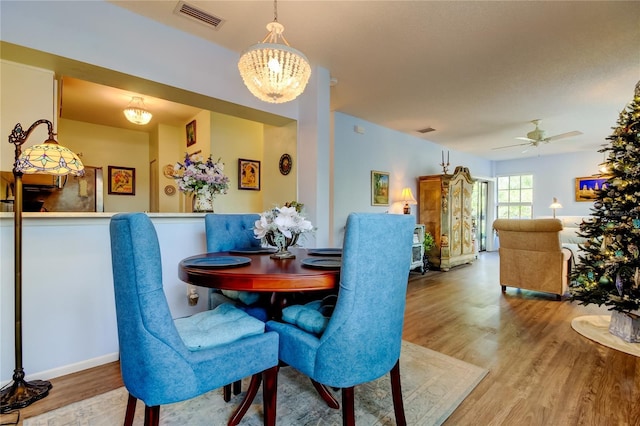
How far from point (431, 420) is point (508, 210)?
28.0 feet

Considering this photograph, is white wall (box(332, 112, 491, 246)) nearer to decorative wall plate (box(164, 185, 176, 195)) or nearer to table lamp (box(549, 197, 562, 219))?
decorative wall plate (box(164, 185, 176, 195))

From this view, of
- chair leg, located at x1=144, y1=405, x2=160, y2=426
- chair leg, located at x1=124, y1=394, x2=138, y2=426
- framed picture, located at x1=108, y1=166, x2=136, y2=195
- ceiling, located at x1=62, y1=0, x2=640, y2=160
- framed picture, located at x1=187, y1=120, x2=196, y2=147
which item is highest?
ceiling, located at x1=62, y1=0, x2=640, y2=160

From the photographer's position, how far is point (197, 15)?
2281mm

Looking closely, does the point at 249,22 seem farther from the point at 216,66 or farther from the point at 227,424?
the point at 227,424

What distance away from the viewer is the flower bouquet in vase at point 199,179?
2.58m

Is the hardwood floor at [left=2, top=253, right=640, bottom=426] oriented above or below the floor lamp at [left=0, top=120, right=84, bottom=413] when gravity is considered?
below

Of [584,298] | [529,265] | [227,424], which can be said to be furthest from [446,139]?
[227,424]

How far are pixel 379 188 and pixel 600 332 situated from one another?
3351 millimetres

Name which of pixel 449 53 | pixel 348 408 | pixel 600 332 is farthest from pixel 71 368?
pixel 600 332

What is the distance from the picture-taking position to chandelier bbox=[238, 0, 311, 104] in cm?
184

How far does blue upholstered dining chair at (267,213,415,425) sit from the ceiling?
189 centimetres

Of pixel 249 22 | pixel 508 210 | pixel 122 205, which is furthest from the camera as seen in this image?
pixel 508 210

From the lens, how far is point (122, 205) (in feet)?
17.1

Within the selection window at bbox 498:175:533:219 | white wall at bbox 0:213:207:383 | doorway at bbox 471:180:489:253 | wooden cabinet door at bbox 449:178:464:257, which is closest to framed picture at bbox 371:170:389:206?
wooden cabinet door at bbox 449:178:464:257
